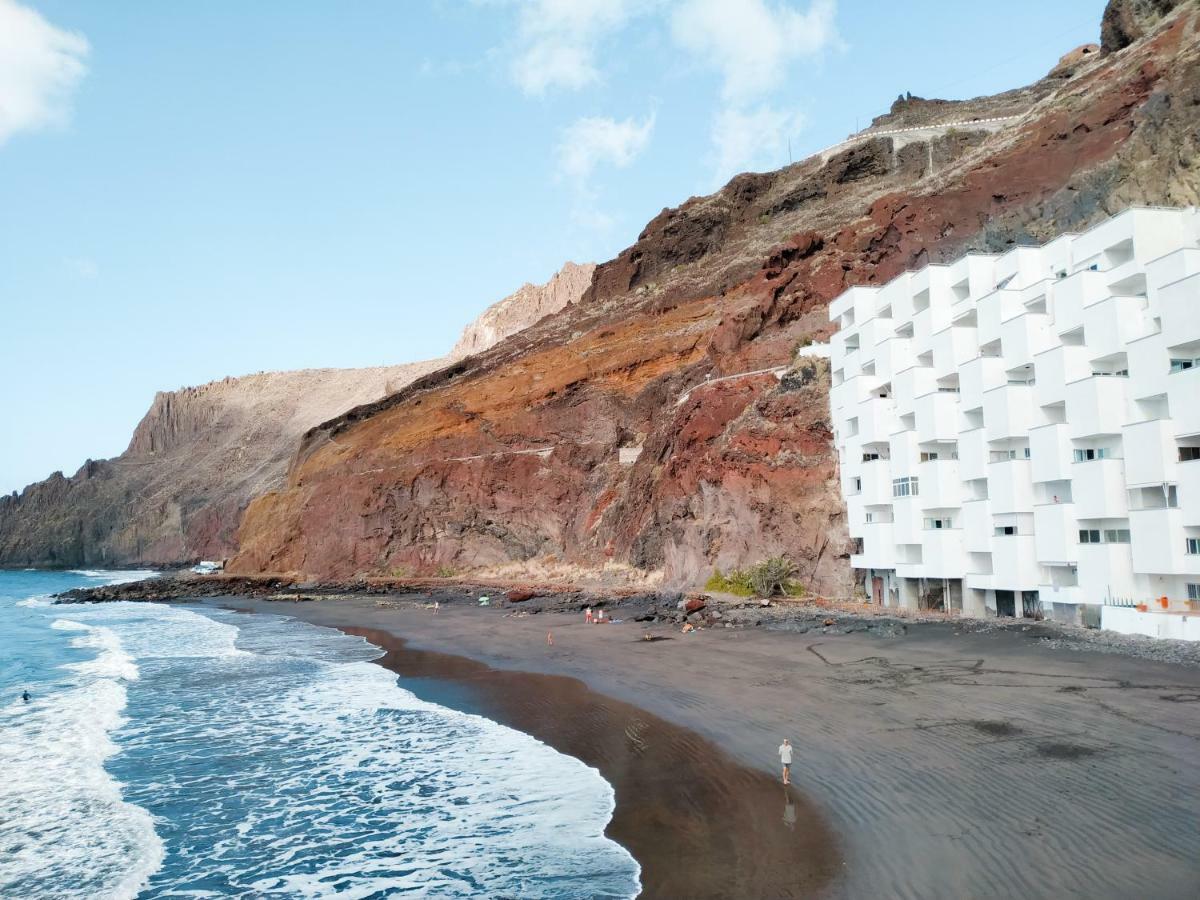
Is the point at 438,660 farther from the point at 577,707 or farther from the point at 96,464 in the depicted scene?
the point at 96,464

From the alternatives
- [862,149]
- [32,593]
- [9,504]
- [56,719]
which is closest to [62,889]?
[56,719]

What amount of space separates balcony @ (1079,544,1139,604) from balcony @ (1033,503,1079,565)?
2.16 feet

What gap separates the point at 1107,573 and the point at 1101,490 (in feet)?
7.11

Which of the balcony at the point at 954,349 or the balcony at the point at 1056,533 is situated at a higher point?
the balcony at the point at 954,349

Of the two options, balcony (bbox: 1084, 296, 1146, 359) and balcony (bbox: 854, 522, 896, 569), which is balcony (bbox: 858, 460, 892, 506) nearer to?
balcony (bbox: 854, 522, 896, 569)

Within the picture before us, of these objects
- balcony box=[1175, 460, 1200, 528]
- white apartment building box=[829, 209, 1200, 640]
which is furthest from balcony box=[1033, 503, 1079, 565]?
balcony box=[1175, 460, 1200, 528]

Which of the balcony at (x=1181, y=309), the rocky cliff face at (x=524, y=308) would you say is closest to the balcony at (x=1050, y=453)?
the balcony at (x=1181, y=309)

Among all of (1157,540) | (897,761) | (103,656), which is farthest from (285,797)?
(103,656)

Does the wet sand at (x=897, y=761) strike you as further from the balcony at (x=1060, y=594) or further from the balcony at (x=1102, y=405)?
the balcony at (x=1102, y=405)

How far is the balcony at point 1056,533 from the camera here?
22.0 meters

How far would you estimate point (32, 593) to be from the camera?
3150 inches

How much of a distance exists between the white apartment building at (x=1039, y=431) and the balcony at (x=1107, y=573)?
0.04m

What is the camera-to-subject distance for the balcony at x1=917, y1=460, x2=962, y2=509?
27281mm

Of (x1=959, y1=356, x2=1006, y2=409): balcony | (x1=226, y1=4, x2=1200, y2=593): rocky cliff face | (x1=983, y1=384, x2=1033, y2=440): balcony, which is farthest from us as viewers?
(x1=226, y1=4, x2=1200, y2=593): rocky cliff face
